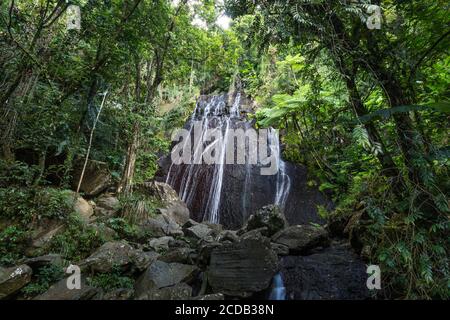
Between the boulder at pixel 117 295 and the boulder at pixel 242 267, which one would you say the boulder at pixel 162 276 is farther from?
the boulder at pixel 242 267

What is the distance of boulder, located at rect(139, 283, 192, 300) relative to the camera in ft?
11.9

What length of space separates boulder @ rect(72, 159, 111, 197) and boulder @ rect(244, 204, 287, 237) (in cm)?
456

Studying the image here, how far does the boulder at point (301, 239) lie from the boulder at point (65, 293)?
337 cm

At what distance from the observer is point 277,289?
163 inches

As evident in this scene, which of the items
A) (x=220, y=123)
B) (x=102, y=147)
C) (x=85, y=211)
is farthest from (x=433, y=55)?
(x=220, y=123)

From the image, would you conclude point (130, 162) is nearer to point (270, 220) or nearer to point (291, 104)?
point (270, 220)

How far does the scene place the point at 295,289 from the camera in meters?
4.17

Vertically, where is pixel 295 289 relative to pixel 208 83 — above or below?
below

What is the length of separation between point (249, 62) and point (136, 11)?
11762mm

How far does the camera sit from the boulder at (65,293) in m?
3.51

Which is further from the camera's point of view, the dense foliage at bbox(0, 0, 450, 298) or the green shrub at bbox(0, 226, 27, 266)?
the green shrub at bbox(0, 226, 27, 266)

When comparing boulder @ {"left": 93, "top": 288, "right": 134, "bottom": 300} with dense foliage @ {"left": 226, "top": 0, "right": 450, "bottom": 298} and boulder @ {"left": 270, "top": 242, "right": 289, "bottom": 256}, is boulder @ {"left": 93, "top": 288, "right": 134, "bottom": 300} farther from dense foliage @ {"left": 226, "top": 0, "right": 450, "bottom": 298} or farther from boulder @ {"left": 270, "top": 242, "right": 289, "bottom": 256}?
dense foliage @ {"left": 226, "top": 0, "right": 450, "bottom": 298}

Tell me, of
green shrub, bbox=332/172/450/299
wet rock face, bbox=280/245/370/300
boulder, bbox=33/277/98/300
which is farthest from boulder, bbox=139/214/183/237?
green shrub, bbox=332/172/450/299
